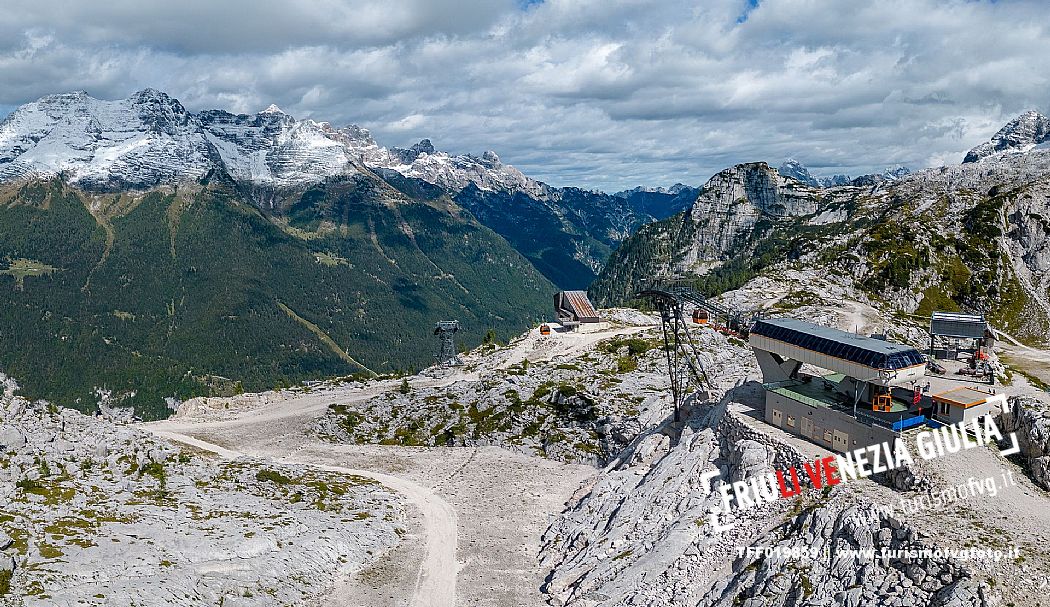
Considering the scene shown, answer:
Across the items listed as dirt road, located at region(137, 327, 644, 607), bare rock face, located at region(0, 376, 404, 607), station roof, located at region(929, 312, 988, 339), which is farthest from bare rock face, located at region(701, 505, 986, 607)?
station roof, located at region(929, 312, 988, 339)

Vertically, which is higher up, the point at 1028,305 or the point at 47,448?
the point at 47,448

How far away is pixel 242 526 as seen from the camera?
60875 mm

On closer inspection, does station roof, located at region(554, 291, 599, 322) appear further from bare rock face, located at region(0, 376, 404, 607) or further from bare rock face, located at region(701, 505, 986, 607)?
bare rock face, located at region(701, 505, 986, 607)

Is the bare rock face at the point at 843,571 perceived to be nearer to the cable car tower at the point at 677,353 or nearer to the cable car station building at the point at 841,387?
the cable car station building at the point at 841,387

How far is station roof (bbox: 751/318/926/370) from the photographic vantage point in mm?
55469

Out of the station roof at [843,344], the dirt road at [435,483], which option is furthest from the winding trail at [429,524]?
the station roof at [843,344]

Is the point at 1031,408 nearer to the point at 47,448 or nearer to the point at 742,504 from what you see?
the point at 742,504

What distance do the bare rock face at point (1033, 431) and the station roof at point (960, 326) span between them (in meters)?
20.8

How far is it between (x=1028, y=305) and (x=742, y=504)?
139069 mm

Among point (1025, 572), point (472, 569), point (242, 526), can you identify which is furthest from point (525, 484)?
point (1025, 572)

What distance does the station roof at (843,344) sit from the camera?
5547 cm

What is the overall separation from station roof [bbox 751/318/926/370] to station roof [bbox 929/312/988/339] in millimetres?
17242

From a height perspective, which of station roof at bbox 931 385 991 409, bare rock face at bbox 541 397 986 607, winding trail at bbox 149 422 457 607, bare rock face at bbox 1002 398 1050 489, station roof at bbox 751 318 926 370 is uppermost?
station roof at bbox 751 318 926 370

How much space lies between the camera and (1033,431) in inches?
1941
